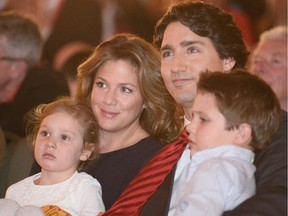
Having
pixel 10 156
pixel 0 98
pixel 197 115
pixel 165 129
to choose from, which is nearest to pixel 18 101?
pixel 0 98

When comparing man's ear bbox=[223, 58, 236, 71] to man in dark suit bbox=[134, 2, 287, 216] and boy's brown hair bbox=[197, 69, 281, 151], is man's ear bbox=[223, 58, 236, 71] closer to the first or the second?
man in dark suit bbox=[134, 2, 287, 216]

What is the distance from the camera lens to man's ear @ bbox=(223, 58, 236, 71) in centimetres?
304

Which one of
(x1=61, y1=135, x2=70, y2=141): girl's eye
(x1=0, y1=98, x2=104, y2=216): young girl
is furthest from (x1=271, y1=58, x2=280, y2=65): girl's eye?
(x1=61, y1=135, x2=70, y2=141): girl's eye

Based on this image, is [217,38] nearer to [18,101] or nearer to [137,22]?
[18,101]

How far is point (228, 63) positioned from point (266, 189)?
30.1 inches

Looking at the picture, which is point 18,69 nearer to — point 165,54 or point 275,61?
point 275,61

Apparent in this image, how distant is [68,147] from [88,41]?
3369mm

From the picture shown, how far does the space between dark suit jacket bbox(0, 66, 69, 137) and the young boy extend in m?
1.84

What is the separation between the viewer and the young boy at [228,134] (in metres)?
2.41

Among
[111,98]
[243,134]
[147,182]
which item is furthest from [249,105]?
[111,98]

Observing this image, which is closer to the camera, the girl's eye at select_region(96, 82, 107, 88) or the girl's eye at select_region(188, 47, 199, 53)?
the girl's eye at select_region(188, 47, 199, 53)

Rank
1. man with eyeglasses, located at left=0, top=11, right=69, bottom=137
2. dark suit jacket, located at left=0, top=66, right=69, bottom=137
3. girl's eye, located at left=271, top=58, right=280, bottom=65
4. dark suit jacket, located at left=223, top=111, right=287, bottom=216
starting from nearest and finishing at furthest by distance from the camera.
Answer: dark suit jacket, located at left=223, top=111, right=287, bottom=216 < dark suit jacket, located at left=0, top=66, right=69, bottom=137 < man with eyeglasses, located at left=0, top=11, right=69, bottom=137 < girl's eye, located at left=271, top=58, right=280, bottom=65

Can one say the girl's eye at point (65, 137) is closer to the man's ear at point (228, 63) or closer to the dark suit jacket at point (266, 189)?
the dark suit jacket at point (266, 189)

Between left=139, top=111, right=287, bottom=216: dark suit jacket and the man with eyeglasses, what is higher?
the man with eyeglasses
